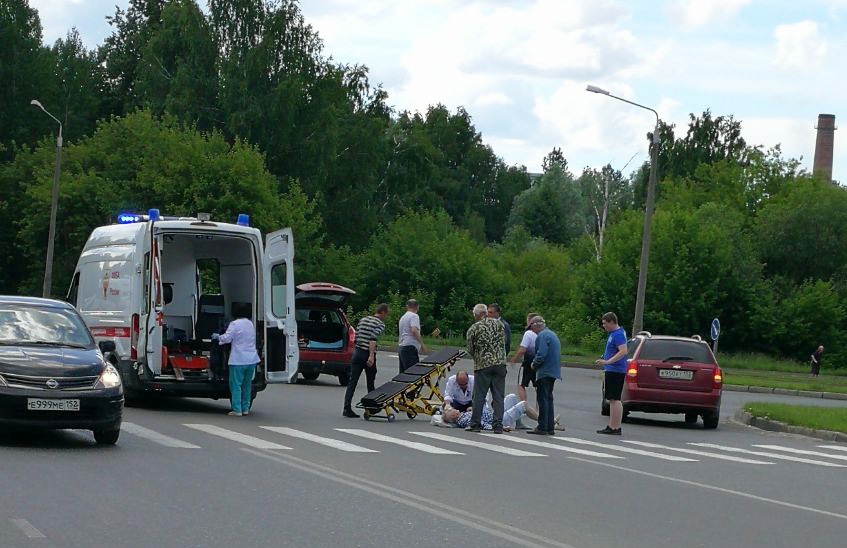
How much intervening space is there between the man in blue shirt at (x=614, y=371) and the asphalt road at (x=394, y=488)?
2.54 ft

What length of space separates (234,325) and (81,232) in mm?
42221

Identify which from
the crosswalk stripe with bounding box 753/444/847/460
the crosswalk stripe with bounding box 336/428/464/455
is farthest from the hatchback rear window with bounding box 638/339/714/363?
the crosswalk stripe with bounding box 336/428/464/455

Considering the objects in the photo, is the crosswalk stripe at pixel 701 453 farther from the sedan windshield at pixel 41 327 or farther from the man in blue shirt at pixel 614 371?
the sedan windshield at pixel 41 327

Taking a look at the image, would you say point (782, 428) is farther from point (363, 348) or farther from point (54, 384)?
point (54, 384)

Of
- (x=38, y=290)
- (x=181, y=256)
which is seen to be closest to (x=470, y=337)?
(x=181, y=256)

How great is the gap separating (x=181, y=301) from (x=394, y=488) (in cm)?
1231

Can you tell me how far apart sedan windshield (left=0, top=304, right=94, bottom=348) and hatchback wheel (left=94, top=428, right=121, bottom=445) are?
3.59 ft

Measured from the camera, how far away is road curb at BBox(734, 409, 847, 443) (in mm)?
23297

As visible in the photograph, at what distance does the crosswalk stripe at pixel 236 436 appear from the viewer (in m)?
16.2

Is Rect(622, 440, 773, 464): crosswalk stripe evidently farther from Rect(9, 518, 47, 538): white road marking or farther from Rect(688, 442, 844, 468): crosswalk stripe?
Rect(9, 518, 47, 538): white road marking

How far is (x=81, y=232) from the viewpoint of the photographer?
60.8 meters

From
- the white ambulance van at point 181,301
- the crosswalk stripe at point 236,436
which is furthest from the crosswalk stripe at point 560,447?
the white ambulance van at point 181,301

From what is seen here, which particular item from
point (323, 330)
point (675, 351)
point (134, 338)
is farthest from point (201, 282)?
point (675, 351)

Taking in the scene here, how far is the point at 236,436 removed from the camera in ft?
56.7
